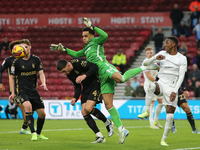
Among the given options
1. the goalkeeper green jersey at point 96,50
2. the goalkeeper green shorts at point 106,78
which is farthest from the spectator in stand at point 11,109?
the goalkeeper green shorts at point 106,78

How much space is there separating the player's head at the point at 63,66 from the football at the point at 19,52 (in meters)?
1.26

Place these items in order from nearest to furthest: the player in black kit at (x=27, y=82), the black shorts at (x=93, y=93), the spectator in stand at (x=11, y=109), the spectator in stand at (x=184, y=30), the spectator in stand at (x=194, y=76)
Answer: the black shorts at (x=93, y=93)
the player in black kit at (x=27, y=82)
the spectator in stand at (x=11, y=109)
the spectator in stand at (x=194, y=76)
the spectator in stand at (x=184, y=30)

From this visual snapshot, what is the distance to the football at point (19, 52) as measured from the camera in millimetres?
7762

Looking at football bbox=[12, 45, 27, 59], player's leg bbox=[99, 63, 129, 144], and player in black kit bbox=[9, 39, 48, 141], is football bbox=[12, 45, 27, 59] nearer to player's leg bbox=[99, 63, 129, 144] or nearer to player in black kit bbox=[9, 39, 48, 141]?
player in black kit bbox=[9, 39, 48, 141]

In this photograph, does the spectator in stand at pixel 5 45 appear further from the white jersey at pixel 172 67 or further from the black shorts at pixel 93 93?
the white jersey at pixel 172 67

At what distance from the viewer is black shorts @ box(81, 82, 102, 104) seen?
7211 millimetres

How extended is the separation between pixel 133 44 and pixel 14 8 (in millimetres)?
9645

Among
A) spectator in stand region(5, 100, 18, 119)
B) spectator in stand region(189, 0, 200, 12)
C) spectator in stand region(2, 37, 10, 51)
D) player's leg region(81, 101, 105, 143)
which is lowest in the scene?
spectator in stand region(5, 100, 18, 119)

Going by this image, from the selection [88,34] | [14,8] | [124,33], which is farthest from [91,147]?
[14,8]

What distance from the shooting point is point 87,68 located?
284 inches

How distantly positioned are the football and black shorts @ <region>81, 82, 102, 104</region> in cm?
163

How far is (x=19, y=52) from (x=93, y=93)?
75.7 inches

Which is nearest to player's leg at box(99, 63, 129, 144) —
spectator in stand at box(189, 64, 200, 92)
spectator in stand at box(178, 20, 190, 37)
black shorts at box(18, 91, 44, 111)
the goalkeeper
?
the goalkeeper

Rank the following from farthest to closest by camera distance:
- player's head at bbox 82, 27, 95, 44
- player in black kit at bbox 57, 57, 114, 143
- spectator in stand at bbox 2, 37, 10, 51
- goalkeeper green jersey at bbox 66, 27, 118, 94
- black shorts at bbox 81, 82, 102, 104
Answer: spectator in stand at bbox 2, 37, 10, 51, player's head at bbox 82, 27, 95, 44, black shorts at bbox 81, 82, 102, 104, goalkeeper green jersey at bbox 66, 27, 118, 94, player in black kit at bbox 57, 57, 114, 143
